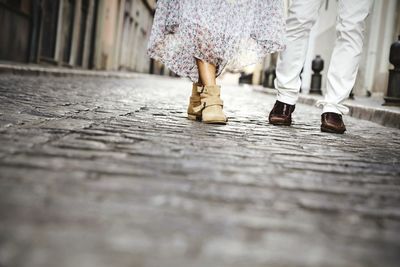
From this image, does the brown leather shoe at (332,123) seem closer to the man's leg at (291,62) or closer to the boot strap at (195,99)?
the man's leg at (291,62)

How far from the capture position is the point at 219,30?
9.74ft

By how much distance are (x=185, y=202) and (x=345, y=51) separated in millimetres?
2328

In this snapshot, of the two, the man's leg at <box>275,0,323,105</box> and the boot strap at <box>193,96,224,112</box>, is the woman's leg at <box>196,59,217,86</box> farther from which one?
the man's leg at <box>275,0,323,105</box>

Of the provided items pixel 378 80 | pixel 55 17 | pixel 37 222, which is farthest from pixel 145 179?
pixel 55 17

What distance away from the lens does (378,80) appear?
9891 mm

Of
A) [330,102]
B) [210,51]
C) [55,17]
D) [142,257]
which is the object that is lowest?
[142,257]

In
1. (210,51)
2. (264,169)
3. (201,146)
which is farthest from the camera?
(210,51)

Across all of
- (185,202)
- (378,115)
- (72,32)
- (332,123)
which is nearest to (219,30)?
(332,123)

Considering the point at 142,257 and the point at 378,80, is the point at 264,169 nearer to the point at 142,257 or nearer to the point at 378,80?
the point at 142,257

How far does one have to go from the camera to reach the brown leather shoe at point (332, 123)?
3146mm

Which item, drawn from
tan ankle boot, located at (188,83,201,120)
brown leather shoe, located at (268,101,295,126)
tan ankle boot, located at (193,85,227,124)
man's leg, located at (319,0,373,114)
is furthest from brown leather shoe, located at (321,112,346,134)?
tan ankle boot, located at (188,83,201,120)

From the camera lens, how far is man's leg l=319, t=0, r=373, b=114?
306 cm

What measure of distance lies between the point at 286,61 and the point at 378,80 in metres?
7.29

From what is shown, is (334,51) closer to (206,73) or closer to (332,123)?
(332,123)
